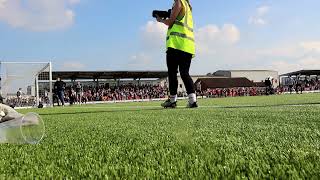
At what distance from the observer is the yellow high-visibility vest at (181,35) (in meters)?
9.26

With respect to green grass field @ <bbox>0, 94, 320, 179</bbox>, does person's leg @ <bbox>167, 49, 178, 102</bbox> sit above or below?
above

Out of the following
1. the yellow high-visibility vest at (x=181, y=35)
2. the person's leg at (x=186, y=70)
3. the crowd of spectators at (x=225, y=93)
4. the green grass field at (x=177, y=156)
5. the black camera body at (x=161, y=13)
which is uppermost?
the black camera body at (x=161, y=13)

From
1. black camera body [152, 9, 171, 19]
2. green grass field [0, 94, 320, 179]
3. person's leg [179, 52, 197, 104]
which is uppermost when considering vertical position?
black camera body [152, 9, 171, 19]

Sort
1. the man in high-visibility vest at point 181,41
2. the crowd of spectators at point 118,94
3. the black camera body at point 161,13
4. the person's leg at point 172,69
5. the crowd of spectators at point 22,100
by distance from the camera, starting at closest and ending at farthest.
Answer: the man in high-visibility vest at point 181,41
the person's leg at point 172,69
the black camera body at point 161,13
the crowd of spectators at point 22,100
the crowd of spectators at point 118,94

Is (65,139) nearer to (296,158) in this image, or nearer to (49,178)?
(49,178)

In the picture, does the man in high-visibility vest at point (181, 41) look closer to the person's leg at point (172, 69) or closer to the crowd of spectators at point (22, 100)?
the person's leg at point (172, 69)

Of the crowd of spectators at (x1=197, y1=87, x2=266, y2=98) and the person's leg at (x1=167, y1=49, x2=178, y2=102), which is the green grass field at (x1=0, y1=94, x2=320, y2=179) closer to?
the person's leg at (x1=167, y1=49, x2=178, y2=102)

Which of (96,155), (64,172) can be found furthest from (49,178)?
(96,155)

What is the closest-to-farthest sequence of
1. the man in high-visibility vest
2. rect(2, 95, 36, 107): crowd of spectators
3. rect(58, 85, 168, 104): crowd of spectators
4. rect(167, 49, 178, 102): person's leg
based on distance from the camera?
the man in high-visibility vest → rect(167, 49, 178, 102): person's leg → rect(2, 95, 36, 107): crowd of spectators → rect(58, 85, 168, 104): crowd of spectators

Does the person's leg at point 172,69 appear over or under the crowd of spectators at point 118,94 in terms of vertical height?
over

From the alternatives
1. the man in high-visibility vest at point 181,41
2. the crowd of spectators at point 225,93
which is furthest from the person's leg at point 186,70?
the crowd of spectators at point 225,93

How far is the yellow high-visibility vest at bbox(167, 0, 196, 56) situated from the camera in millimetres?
9263

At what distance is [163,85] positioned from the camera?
71812 millimetres

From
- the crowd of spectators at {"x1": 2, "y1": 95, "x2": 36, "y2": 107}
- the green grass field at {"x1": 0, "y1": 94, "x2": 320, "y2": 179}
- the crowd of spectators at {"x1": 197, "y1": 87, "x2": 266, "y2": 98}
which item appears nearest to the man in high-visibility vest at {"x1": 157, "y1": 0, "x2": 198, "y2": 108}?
the green grass field at {"x1": 0, "y1": 94, "x2": 320, "y2": 179}
